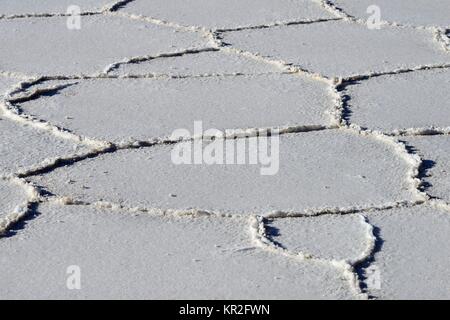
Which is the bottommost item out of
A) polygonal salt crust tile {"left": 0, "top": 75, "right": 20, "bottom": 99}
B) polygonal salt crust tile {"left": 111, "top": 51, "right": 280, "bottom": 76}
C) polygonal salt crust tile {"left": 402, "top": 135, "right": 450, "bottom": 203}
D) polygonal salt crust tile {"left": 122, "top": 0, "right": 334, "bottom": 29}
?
polygonal salt crust tile {"left": 402, "top": 135, "right": 450, "bottom": 203}

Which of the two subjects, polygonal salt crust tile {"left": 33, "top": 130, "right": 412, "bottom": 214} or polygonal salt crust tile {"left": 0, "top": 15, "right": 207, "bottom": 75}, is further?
polygonal salt crust tile {"left": 0, "top": 15, "right": 207, "bottom": 75}

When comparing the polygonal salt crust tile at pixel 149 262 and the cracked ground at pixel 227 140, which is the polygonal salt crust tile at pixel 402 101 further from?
the polygonal salt crust tile at pixel 149 262

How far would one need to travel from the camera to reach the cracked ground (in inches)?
80.7

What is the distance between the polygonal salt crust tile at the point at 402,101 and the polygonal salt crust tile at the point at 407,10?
40cm

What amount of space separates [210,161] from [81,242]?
0.42m

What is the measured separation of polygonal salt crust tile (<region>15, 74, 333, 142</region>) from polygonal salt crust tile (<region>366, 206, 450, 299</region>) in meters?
0.47

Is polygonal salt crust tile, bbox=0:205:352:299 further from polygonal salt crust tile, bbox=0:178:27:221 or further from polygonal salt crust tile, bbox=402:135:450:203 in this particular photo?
polygonal salt crust tile, bbox=402:135:450:203

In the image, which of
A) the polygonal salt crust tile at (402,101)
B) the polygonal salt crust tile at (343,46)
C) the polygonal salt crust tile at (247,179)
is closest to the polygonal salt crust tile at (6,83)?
the polygonal salt crust tile at (247,179)

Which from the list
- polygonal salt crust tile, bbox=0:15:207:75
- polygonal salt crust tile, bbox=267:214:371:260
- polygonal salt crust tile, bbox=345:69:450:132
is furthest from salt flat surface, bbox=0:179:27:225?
polygonal salt crust tile, bbox=345:69:450:132

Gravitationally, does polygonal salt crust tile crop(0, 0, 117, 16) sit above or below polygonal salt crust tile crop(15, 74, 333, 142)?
above

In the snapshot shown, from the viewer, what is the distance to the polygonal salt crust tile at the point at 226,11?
3299 mm

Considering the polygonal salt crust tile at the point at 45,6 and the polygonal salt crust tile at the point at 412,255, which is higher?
the polygonal salt crust tile at the point at 45,6

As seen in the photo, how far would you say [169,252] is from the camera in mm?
2105
